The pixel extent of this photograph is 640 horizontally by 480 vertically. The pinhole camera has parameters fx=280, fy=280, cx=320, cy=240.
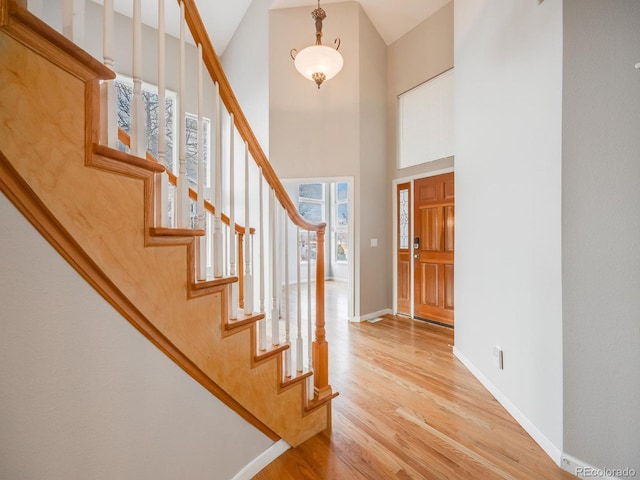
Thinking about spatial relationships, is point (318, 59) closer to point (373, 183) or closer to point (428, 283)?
point (373, 183)

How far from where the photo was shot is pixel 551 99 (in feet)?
4.86

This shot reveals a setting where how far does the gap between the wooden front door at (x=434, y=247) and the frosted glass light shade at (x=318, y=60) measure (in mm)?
1791

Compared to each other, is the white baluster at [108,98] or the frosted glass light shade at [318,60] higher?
the frosted glass light shade at [318,60]

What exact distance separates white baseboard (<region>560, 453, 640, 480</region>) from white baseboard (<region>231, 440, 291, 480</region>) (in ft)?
4.61

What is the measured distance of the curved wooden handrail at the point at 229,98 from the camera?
1.06m

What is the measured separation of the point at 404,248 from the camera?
4023 mm

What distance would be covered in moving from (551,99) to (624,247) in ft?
2.69

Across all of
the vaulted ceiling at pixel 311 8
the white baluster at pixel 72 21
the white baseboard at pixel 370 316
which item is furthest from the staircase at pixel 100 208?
the vaulted ceiling at pixel 311 8

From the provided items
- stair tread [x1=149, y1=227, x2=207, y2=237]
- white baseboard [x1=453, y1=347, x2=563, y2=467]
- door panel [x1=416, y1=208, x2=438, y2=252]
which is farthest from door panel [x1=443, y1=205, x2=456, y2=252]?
stair tread [x1=149, y1=227, x2=207, y2=237]

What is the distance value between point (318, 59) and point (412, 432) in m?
3.50

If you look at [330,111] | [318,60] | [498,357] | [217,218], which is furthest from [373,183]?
[217,218]

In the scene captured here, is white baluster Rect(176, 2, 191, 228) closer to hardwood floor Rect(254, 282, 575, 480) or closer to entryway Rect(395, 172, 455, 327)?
hardwood floor Rect(254, 282, 575, 480)

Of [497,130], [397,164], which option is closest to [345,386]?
[497,130]

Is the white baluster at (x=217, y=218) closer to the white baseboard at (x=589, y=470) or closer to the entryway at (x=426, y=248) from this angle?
the white baseboard at (x=589, y=470)
